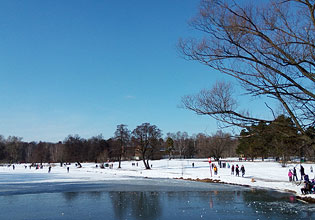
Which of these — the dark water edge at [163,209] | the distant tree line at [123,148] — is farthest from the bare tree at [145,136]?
the dark water edge at [163,209]

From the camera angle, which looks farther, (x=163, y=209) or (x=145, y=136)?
(x=145, y=136)

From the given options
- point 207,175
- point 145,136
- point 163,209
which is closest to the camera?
point 163,209

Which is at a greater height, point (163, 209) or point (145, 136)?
point (145, 136)

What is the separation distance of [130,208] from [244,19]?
11136 mm

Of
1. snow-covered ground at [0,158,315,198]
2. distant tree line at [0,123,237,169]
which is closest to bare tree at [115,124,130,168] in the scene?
distant tree line at [0,123,237,169]

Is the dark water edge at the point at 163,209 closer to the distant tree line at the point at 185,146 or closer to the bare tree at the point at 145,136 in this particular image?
the distant tree line at the point at 185,146

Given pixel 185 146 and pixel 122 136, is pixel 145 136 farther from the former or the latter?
pixel 185 146

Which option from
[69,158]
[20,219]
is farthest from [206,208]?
[69,158]

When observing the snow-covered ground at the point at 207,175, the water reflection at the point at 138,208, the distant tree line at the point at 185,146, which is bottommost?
the snow-covered ground at the point at 207,175

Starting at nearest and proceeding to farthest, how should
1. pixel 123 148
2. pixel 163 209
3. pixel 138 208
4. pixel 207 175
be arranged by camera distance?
pixel 163 209
pixel 138 208
pixel 207 175
pixel 123 148

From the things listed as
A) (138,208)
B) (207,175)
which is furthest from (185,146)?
(138,208)

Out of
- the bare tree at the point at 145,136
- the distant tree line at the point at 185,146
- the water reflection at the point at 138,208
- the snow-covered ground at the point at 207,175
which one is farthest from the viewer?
the bare tree at the point at 145,136

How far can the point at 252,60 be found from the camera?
26.9 ft

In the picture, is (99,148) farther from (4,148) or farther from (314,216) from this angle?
(314,216)
